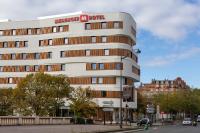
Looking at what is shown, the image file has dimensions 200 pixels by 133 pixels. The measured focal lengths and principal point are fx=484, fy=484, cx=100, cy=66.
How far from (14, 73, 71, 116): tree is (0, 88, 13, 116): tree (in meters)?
1.29

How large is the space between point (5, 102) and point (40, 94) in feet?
26.0

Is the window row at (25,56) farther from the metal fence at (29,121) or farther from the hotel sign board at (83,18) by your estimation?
the metal fence at (29,121)

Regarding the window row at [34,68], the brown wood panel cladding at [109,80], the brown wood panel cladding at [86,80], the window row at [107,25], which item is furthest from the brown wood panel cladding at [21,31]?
the brown wood panel cladding at [109,80]

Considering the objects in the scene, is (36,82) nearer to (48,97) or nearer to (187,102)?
(48,97)

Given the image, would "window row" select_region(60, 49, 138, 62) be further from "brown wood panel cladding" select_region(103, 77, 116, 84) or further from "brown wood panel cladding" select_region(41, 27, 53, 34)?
"brown wood panel cladding" select_region(41, 27, 53, 34)

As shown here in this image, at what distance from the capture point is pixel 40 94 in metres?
87.3

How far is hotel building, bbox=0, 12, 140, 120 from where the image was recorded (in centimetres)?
10169

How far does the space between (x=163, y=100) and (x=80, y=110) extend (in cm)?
7346

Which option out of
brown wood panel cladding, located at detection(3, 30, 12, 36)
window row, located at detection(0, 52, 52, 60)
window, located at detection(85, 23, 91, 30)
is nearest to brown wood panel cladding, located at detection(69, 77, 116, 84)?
window row, located at detection(0, 52, 52, 60)

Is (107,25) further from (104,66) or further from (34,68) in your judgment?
(34,68)

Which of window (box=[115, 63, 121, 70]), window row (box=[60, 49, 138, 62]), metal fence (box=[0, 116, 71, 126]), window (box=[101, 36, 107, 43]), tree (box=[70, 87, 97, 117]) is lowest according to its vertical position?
metal fence (box=[0, 116, 71, 126])

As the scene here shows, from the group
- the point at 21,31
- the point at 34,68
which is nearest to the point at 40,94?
the point at 34,68

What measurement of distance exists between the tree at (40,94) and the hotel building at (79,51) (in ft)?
41.2

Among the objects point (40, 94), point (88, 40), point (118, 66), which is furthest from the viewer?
point (88, 40)
